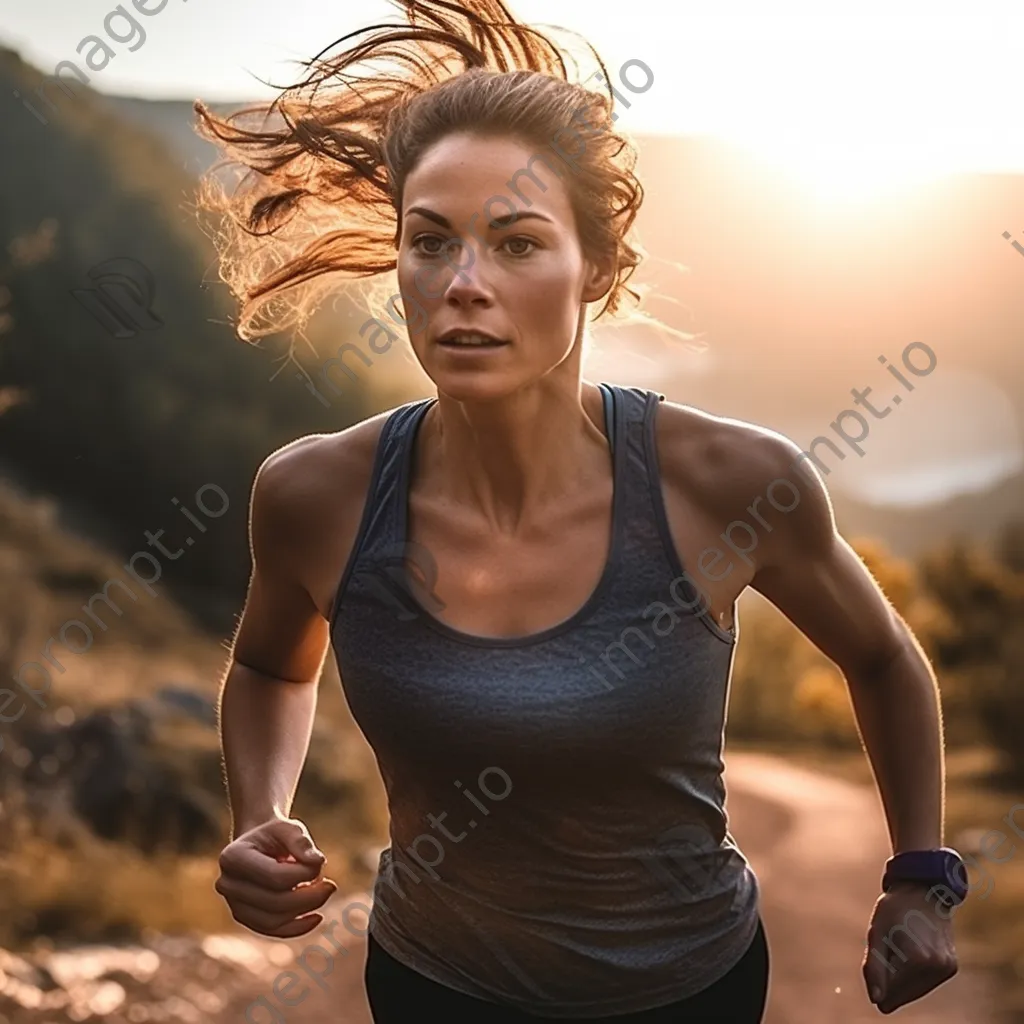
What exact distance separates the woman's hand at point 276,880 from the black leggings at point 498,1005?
12 cm

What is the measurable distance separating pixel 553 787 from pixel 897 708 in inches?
14.4

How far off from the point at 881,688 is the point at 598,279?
47 cm

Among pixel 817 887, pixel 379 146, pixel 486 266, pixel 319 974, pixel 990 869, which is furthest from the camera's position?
pixel 817 887

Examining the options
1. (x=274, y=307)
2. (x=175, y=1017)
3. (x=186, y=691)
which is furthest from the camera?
(x=186, y=691)

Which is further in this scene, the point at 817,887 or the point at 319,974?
the point at 817,887

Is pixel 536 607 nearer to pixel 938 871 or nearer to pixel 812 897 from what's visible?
pixel 938 871

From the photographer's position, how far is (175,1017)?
11.3 ft

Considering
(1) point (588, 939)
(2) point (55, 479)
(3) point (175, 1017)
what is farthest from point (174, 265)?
(1) point (588, 939)

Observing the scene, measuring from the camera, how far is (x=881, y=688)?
1.34m

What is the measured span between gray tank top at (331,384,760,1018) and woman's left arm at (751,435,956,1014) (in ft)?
0.32

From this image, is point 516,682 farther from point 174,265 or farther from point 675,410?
point 174,265

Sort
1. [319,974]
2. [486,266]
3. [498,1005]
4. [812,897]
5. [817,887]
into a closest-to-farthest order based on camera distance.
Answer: [486,266]
[498,1005]
[319,974]
[812,897]
[817,887]

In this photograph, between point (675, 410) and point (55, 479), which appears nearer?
point (675, 410)

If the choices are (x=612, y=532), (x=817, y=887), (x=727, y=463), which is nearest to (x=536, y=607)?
(x=612, y=532)
